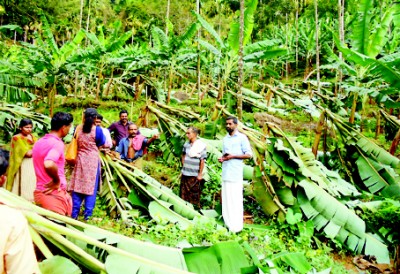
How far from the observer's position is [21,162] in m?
5.25

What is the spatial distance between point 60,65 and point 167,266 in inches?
401

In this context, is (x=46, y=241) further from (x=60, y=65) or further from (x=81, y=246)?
(x=60, y=65)

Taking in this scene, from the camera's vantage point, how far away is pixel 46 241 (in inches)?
88.2

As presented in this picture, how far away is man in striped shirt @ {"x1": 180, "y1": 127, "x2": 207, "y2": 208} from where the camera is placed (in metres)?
5.88

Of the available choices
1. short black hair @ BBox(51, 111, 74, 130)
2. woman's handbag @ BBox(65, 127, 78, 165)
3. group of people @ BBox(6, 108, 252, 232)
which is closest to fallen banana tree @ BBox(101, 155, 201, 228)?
group of people @ BBox(6, 108, 252, 232)

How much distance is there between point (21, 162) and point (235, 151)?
9.42 feet

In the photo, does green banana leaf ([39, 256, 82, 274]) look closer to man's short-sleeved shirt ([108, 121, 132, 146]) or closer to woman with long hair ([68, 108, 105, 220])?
woman with long hair ([68, 108, 105, 220])

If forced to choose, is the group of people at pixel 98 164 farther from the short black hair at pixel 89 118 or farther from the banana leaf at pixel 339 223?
the banana leaf at pixel 339 223

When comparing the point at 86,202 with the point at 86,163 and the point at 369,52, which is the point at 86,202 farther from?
the point at 369,52

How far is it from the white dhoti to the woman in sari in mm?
2666

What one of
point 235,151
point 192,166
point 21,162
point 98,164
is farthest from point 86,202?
point 235,151

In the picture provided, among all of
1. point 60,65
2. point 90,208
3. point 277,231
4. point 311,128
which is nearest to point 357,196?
point 277,231

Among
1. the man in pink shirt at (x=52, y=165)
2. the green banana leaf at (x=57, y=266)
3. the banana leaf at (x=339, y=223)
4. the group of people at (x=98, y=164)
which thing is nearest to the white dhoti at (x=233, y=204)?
the group of people at (x=98, y=164)

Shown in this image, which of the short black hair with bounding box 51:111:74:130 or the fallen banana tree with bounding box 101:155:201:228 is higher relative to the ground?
the short black hair with bounding box 51:111:74:130
